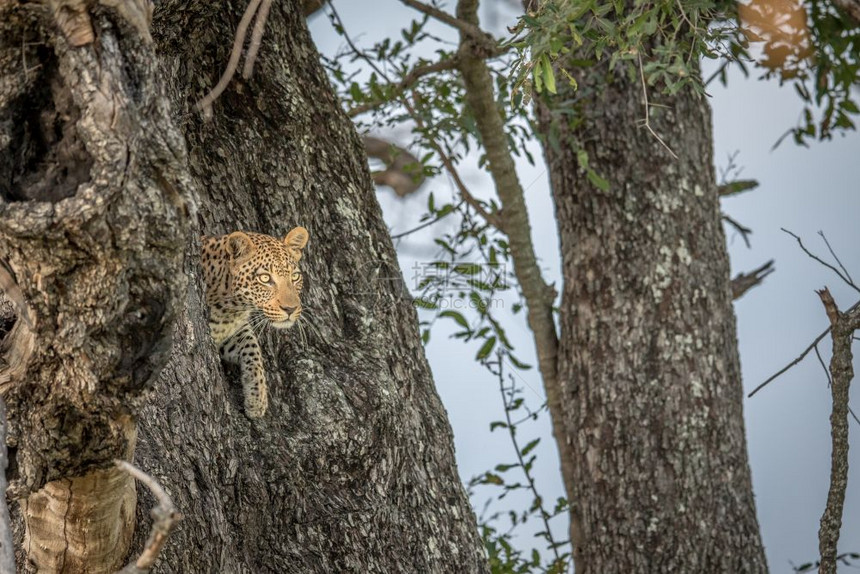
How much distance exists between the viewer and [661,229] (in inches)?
208

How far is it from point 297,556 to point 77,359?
1.41 meters

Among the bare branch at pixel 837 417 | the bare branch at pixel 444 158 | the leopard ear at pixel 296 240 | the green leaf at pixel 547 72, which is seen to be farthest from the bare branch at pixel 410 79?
the bare branch at pixel 837 417

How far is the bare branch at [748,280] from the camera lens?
619cm

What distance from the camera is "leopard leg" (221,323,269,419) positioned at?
11.1 feet

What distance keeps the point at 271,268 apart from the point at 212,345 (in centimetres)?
52

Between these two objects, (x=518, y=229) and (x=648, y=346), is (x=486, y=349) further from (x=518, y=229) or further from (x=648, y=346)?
(x=648, y=346)

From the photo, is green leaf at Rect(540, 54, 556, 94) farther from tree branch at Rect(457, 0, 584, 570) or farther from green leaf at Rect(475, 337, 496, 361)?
green leaf at Rect(475, 337, 496, 361)

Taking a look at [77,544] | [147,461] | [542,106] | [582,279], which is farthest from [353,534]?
[542,106]

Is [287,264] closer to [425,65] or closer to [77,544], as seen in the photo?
[77,544]

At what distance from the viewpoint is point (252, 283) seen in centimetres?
375

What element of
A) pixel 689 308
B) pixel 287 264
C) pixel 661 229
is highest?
pixel 661 229

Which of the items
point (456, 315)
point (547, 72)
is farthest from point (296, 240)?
point (456, 315)

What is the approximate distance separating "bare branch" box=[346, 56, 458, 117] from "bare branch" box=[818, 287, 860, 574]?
2.77 metres

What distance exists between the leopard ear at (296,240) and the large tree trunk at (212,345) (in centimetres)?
14
